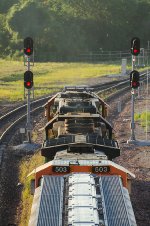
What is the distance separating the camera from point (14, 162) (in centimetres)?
2267

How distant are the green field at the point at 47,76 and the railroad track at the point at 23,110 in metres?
3.22

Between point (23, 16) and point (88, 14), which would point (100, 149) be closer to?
point (23, 16)

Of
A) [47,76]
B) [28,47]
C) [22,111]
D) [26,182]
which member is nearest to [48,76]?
[47,76]

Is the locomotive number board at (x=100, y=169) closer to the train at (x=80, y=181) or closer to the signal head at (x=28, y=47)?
the train at (x=80, y=181)

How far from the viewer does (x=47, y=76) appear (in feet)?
184

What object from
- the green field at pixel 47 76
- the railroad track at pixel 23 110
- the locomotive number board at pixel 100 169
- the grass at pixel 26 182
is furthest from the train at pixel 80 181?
the green field at pixel 47 76

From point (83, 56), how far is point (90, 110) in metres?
60.7

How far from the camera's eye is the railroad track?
2835cm

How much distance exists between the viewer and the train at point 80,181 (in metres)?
9.87

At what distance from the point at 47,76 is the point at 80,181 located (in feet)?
149

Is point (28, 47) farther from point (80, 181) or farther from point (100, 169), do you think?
point (80, 181)

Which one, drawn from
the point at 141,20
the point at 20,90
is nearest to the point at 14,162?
the point at 20,90

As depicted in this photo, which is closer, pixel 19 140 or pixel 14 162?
pixel 14 162

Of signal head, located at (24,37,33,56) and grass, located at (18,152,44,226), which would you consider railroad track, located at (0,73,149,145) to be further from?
signal head, located at (24,37,33,56)
